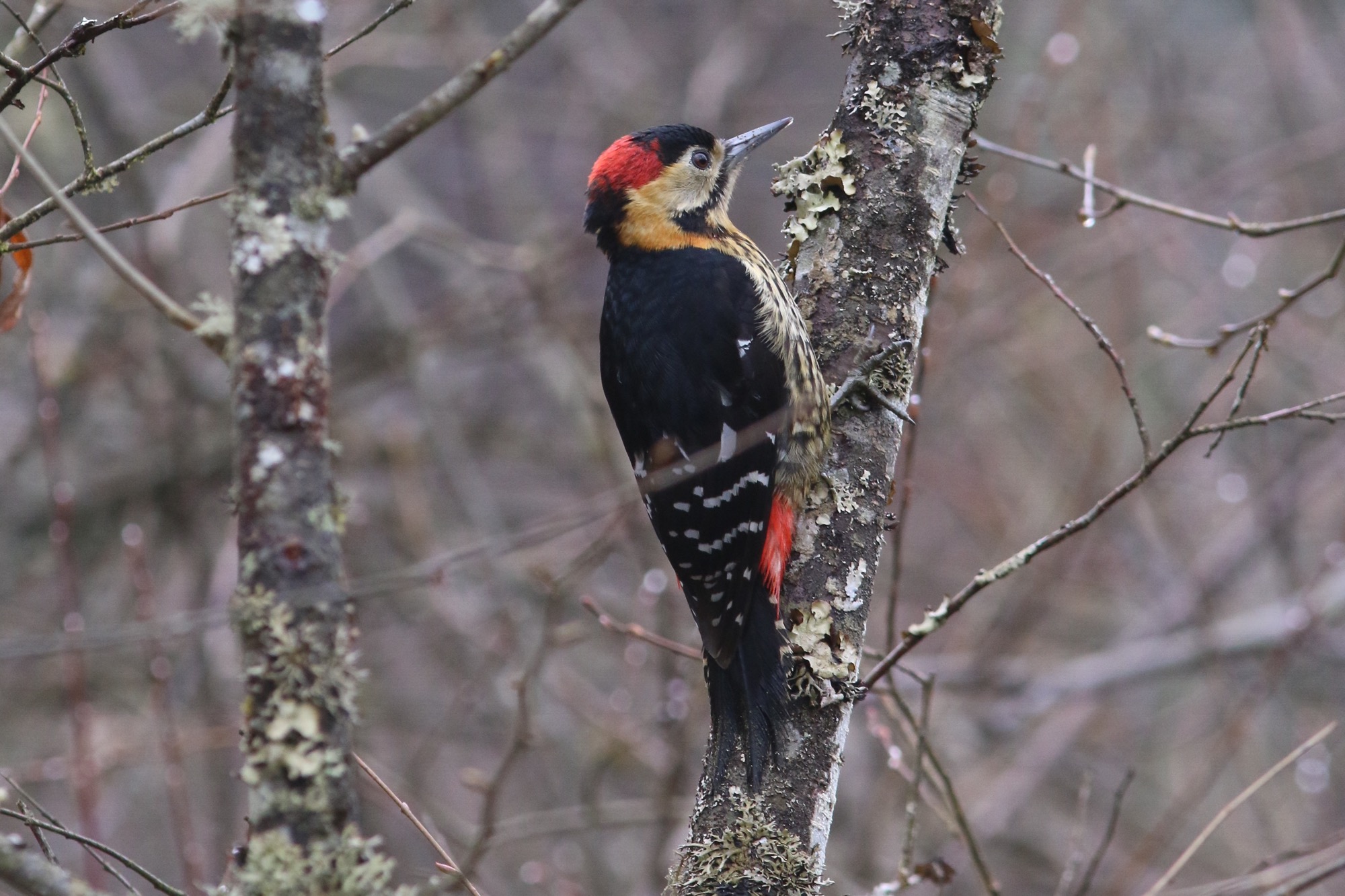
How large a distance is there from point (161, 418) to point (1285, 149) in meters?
5.92

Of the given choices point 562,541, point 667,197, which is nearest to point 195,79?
point 562,541

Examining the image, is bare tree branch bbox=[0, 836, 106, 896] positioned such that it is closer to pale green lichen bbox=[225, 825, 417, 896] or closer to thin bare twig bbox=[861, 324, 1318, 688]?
pale green lichen bbox=[225, 825, 417, 896]

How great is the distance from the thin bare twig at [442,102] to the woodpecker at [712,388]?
111 centimetres

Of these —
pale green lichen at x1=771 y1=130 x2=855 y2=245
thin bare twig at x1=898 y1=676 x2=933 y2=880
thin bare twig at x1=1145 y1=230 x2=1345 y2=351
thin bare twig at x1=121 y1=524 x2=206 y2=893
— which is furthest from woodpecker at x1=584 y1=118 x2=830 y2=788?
thin bare twig at x1=121 y1=524 x2=206 y2=893

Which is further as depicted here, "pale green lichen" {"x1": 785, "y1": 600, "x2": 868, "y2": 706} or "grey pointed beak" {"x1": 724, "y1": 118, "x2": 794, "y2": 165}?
"grey pointed beak" {"x1": 724, "y1": 118, "x2": 794, "y2": 165}

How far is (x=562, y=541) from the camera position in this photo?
237 inches

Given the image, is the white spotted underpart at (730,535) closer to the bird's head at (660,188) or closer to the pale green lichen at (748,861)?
the pale green lichen at (748,861)

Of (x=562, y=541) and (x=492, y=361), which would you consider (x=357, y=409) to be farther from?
(x=562, y=541)

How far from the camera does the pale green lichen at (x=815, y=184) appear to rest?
2658 mm

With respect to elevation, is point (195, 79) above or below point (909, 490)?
above

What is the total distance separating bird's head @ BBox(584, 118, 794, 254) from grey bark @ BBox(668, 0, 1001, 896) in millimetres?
928

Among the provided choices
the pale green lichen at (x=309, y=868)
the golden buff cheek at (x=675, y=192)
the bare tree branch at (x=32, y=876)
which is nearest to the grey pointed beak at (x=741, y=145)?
the golden buff cheek at (x=675, y=192)

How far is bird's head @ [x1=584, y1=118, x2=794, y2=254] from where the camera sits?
368cm

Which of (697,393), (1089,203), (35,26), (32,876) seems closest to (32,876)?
(32,876)
